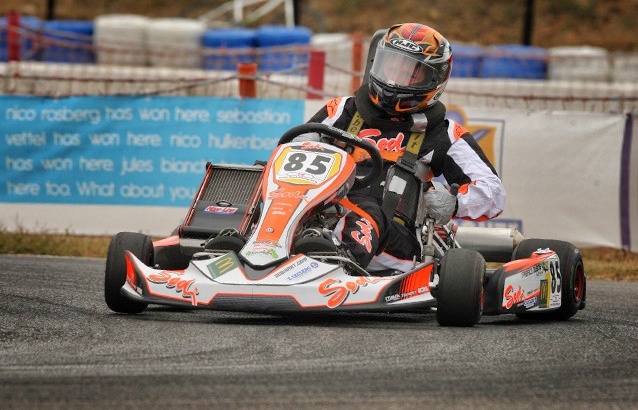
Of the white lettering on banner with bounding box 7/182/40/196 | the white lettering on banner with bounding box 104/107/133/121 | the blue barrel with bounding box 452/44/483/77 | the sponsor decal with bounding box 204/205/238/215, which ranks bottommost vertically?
the blue barrel with bounding box 452/44/483/77

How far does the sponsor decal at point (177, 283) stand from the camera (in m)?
5.75

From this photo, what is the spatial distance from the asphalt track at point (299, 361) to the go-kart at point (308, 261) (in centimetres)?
12

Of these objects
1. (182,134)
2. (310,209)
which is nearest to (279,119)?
(182,134)

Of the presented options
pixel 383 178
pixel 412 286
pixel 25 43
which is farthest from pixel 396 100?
pixel 25 43

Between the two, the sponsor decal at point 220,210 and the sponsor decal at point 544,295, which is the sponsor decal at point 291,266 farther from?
the sponsor decal at point 544,295

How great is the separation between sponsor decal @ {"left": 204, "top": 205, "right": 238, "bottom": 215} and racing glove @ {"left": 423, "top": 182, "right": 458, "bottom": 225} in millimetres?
951

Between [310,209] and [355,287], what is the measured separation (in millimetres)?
607

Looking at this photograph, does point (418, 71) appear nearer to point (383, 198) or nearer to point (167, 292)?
point (383, 198)

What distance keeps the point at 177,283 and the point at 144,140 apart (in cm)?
495

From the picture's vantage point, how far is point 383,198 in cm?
661

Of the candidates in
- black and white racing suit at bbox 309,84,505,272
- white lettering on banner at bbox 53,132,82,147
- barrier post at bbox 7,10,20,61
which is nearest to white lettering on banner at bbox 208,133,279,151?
white lettering on banner at bbox 53,132,82,147

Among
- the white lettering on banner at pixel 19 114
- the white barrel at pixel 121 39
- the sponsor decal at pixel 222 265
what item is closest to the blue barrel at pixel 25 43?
the white barrel at pixel 121 39

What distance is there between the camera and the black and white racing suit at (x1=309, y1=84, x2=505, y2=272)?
6383 millimetres

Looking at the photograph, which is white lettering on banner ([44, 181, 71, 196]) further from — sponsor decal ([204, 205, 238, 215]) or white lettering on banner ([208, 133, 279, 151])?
sponsor decal ([204, 205, 238, 215])
